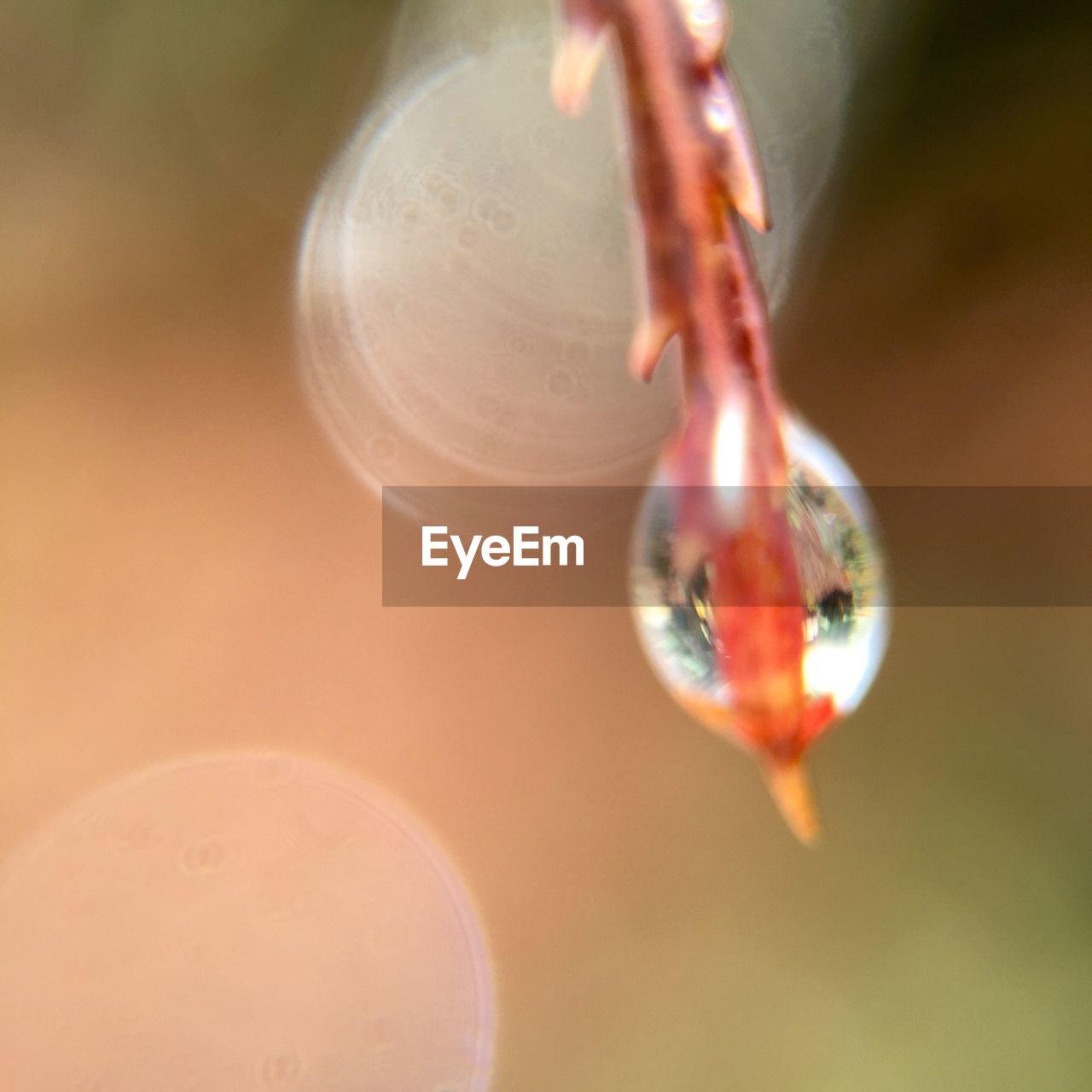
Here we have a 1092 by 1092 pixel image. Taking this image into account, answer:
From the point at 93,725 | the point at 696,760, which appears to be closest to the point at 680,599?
the point at 696,760

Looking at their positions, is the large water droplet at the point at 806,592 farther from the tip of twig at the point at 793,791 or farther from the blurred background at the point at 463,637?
the blurred background at the point at 463,637

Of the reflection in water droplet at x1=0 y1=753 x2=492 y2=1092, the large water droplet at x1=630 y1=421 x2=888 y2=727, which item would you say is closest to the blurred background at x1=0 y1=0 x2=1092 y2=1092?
the reflection in water droplet at x1=0 y1=753 x2=492 y2=1092

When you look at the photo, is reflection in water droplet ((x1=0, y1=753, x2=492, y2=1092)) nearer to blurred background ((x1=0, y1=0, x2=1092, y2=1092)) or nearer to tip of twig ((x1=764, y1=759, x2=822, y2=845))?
blurred background ((x1=0, y1=0, x2=1092, y2=1092))

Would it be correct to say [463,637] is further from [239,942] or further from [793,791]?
[793,791]

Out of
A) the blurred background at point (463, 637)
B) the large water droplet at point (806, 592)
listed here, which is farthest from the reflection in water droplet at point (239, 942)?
the large water droplet at point (806, 592)

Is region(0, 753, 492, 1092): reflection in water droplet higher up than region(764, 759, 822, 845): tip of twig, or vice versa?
region(764, 759, 822, 845): tip of twig

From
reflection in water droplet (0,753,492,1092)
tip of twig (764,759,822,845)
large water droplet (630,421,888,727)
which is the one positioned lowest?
reflection in water droplet (0,753,492,1092)

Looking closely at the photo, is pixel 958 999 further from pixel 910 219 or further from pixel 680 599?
pixel 680 599
